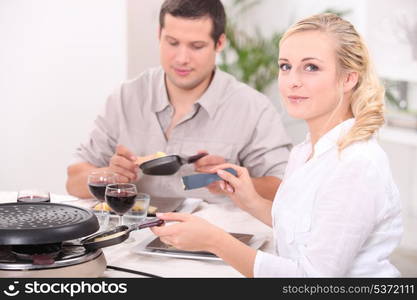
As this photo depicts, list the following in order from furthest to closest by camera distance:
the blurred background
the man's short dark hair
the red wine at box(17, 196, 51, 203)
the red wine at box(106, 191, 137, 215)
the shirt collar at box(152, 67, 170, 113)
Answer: the blurred background
the shirt collar at box(152, 67, 170, 113)
the man's short dark hair
the red wine at box(17, 196, 51, 203)
the red wine at box(106, 191, 137, 215)

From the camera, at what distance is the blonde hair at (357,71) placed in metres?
1.71

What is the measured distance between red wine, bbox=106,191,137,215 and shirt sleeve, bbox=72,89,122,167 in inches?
34.3

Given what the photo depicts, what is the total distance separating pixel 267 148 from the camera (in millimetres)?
2926

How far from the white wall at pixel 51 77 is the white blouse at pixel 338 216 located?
2460mm

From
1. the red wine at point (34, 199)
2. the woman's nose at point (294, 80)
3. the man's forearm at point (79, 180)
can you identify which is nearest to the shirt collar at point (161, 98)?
the man's forearm at point (79, 180)

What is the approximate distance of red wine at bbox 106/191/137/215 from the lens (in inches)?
→ 85.4

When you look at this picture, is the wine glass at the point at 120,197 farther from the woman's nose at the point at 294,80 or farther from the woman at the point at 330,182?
the woman's nose at the point at 294,80

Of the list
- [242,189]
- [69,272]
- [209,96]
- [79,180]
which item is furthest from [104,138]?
[69,272]

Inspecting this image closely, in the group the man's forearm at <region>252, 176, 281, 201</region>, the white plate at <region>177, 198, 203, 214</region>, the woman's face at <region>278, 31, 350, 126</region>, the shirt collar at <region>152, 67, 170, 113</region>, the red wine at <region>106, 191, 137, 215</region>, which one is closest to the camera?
the woman's face at <region>278, 31, 350, 126</region>

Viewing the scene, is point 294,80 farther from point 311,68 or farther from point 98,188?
point 98,188

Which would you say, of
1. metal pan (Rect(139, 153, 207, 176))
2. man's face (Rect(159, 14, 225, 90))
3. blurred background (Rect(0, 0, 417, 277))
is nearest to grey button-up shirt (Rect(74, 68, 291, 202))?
man's face (Rect(159, 14, 225, 90))

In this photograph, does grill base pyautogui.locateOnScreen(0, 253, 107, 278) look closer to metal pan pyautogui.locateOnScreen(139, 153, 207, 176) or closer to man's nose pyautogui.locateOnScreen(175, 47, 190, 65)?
metal pan pyautogui.locateOnScreen(139, 153, 207, 176)

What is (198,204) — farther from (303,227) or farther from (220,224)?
(303,227)

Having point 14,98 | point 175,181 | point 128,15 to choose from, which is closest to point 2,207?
point 175,181
